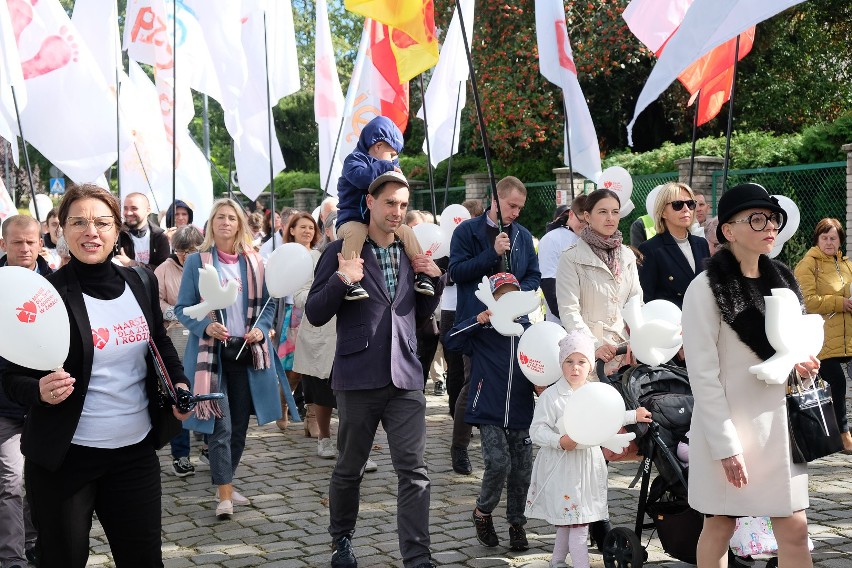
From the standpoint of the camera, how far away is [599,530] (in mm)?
5387

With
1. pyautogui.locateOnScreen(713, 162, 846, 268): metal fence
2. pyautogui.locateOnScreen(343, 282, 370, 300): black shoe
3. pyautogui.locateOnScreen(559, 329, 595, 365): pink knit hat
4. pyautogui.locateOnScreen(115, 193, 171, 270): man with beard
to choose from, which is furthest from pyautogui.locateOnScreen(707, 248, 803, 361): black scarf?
pyautogui.locateOnScreen(713, 162, 846, 268): metal fence

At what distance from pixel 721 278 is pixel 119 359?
233 cm

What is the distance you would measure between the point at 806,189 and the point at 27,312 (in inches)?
496

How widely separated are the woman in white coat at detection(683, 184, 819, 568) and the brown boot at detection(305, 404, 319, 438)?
208 inches

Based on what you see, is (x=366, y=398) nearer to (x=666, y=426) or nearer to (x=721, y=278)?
(x=666, y=426)

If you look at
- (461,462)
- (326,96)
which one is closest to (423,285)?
(461,462)

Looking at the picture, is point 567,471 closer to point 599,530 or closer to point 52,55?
point 599,530

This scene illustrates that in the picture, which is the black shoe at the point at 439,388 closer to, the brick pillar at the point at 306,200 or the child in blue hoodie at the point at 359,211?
the child in blue hoodie at the point at 359,211

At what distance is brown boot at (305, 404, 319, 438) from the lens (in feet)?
29.7

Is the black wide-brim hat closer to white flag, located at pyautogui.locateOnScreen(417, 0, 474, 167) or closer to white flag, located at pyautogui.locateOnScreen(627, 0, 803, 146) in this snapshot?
white flag, located at pyautogui.locateOnScreen(627, 0, 803, 146)

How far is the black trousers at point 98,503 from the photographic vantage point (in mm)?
3809

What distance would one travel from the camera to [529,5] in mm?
22156

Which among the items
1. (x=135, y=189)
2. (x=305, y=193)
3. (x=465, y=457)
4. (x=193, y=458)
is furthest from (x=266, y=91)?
(x=305, y=193)

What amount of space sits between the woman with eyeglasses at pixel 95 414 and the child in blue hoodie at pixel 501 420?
215 cm
